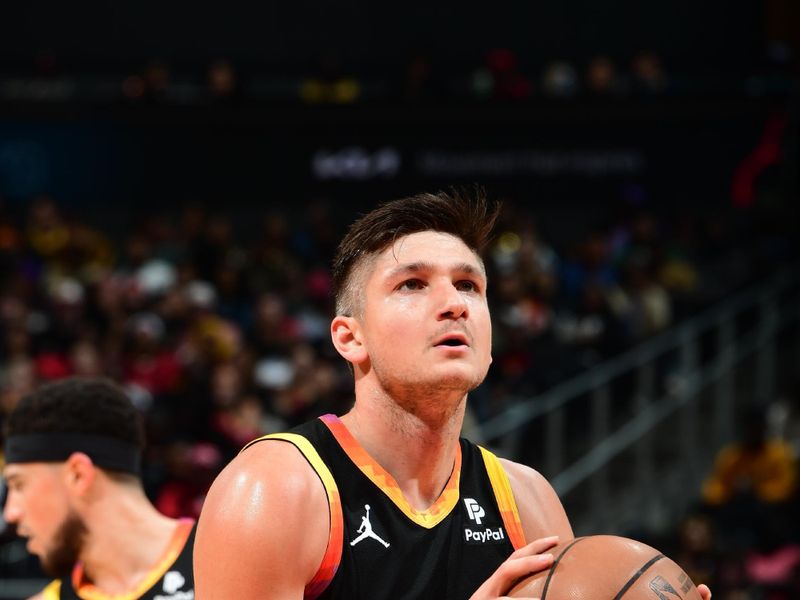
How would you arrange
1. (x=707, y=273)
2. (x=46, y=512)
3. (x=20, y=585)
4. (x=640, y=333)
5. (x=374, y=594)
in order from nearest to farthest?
(x=374, y=594)
(x=46, y=512)
(x=20, y=585)
(x=640, y=333)
(x=707, y=273)

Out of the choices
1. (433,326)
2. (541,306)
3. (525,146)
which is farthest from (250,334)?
(433,326)

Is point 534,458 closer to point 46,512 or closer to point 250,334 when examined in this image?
point 250,334

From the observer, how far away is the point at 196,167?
1606cm

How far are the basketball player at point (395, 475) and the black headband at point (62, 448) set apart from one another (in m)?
1.21

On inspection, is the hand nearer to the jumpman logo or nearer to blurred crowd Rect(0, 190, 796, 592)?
the jumpman logo

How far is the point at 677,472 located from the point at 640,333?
5.59 feet

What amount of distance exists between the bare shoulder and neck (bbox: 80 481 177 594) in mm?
1255

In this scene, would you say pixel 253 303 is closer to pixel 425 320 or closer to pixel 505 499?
pixel 505 499

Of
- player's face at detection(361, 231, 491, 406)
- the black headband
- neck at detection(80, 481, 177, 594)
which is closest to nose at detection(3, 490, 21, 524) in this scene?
the black headband

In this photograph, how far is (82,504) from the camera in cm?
408

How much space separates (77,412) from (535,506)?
1.58m

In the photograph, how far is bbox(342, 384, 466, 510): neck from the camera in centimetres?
314

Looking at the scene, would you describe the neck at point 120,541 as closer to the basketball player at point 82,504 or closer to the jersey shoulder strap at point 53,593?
the basketball player at point 82,504

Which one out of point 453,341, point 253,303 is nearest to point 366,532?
point 453,341
